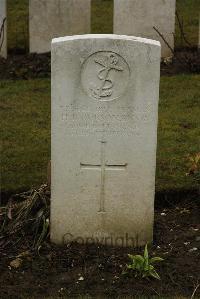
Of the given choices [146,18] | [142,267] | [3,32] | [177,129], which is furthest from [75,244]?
[146,18]

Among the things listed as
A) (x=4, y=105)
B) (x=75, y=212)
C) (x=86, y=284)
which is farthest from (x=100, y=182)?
(x=4, y=105)

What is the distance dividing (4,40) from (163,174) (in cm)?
423

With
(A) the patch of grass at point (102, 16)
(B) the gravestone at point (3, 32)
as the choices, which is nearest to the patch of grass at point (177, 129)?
(B) the gravestone at point (3, 32)

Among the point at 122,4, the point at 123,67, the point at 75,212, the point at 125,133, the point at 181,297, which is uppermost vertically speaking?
the point at 122,4

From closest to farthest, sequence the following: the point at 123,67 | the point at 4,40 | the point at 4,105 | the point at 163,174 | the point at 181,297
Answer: the point at 181,297 < the point at 123,67 < the point at 163,174 < the point at 4,105 < the point at 4,40

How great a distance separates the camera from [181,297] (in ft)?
16.6

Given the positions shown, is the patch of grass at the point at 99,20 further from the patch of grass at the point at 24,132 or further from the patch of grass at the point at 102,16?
the patch of grass at the point at 24,132

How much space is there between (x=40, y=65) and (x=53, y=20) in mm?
801

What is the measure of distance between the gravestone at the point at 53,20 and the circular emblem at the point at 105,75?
5438 millimetres

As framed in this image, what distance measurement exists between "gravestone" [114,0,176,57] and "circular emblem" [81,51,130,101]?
524 cm

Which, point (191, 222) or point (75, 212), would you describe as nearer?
point (75, 212)

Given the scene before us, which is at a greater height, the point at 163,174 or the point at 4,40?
the point at 4,40

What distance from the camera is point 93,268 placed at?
5402 mm

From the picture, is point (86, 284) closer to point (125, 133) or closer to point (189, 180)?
point (125, 133)
